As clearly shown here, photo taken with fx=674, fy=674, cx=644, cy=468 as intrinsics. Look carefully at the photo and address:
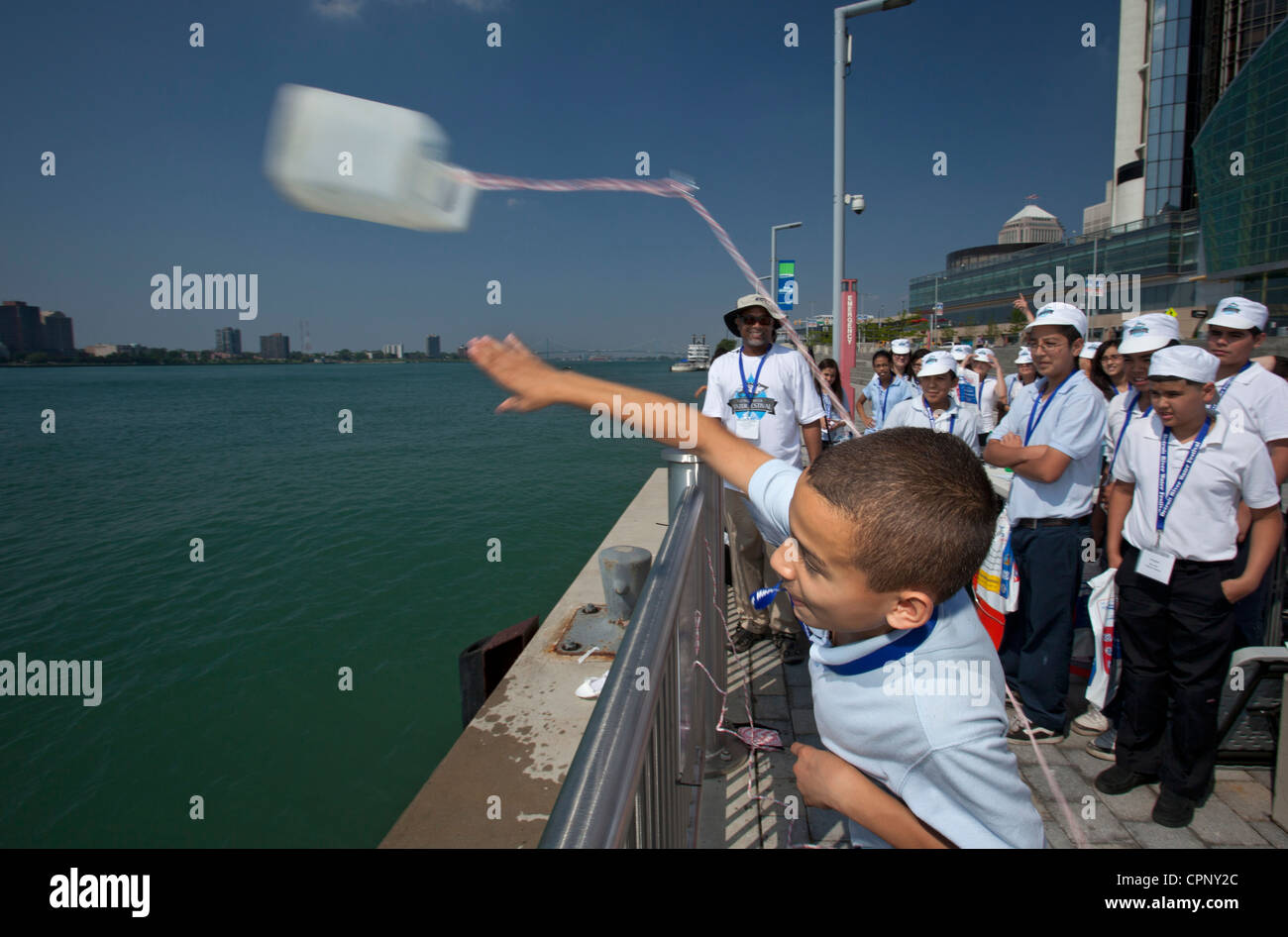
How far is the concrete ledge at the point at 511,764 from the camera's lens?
12.4 ft

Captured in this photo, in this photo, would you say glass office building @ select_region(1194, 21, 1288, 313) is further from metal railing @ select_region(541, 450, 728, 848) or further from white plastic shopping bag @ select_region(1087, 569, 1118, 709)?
metal railing @ select_region(541, 450, 728, 848)

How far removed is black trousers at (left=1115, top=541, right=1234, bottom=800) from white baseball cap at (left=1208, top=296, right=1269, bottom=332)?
205 centimetres

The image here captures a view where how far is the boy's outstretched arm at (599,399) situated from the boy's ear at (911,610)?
0.85 m

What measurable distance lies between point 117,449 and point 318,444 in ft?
36.1

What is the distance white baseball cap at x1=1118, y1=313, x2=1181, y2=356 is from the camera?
4.00m

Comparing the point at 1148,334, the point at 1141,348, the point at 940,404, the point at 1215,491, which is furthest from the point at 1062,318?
the point at 940,404

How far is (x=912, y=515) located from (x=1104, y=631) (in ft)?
11.3

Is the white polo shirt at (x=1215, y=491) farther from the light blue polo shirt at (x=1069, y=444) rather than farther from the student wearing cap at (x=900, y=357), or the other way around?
the student wearing cap at (x=900, y=357)

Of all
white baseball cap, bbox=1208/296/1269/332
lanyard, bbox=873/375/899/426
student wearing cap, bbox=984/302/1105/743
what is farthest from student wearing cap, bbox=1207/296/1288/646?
lanyard, bbox=873/375/899/426

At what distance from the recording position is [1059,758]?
375cm

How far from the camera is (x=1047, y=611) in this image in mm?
3824

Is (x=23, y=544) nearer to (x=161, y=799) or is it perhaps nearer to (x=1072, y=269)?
(x=161, y=799)

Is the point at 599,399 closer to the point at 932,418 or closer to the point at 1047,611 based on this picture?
the point at 1047,611

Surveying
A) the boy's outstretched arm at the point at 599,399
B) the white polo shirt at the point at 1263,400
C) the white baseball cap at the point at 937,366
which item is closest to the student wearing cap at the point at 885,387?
the white baseball cap at the point at 937,366
